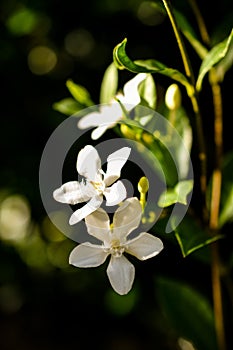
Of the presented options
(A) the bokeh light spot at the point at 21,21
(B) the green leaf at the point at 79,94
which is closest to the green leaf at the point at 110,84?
(B) the green leaf at the point at 79,94

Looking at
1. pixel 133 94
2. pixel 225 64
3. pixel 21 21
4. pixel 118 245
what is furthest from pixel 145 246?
pixel 21 21

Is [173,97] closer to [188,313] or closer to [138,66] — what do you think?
[138,66]

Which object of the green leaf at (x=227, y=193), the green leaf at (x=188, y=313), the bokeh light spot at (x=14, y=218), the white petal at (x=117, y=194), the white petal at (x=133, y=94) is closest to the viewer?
A: the white petal at (x=117, y=194)

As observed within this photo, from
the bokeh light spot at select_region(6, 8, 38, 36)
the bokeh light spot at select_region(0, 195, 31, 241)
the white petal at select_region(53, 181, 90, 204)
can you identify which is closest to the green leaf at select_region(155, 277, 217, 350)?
the white petal at select_region(53, 181, 90, 204)

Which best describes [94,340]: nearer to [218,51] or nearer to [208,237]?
[208,237]

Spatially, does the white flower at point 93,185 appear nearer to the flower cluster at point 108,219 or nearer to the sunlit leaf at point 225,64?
the flower cluster at point 108,219

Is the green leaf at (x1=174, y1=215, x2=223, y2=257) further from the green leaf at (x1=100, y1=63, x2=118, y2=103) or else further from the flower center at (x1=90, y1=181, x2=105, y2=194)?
the green leaf at (x1=100, y1=63, x2=118, y2=103)
